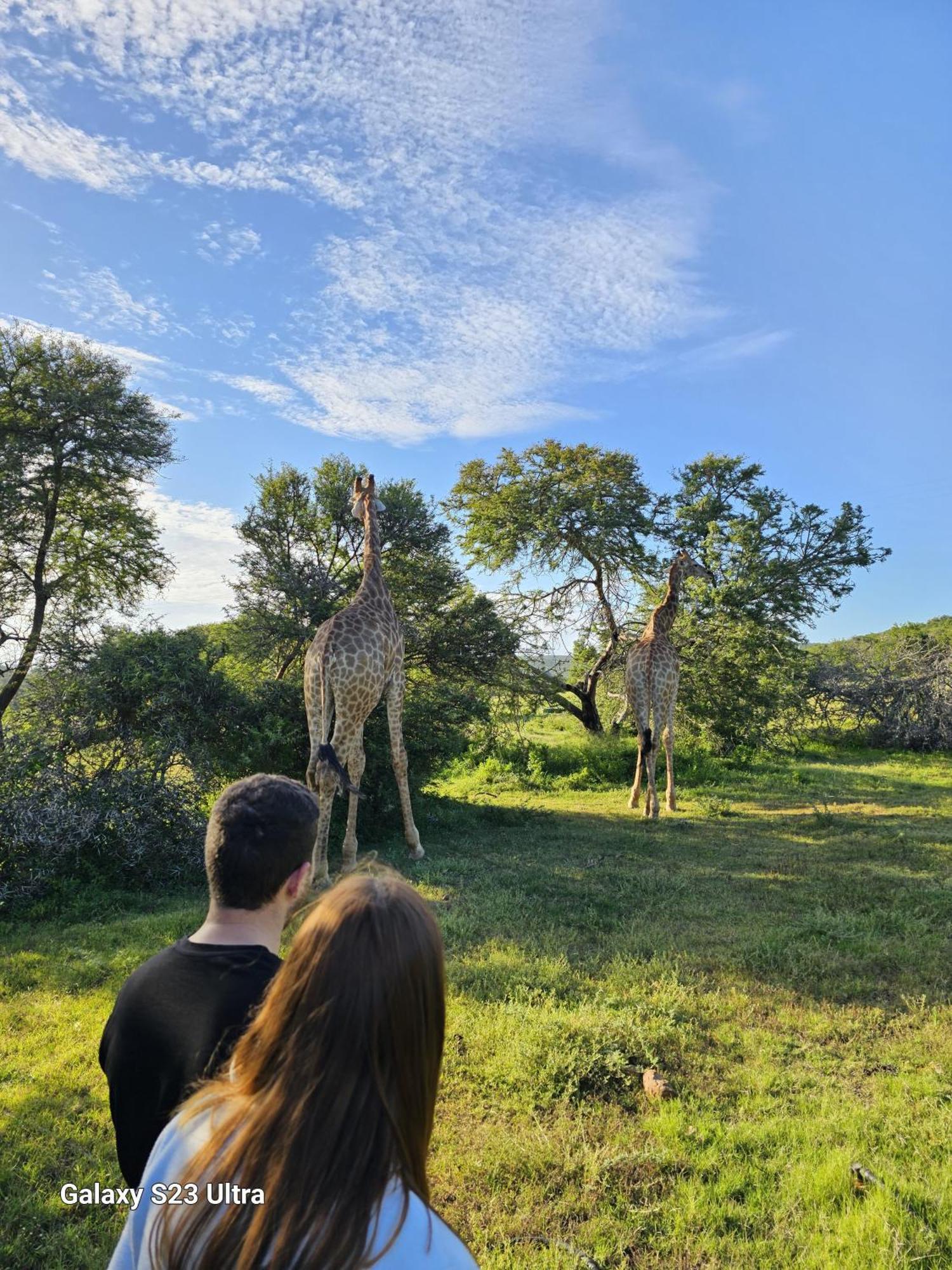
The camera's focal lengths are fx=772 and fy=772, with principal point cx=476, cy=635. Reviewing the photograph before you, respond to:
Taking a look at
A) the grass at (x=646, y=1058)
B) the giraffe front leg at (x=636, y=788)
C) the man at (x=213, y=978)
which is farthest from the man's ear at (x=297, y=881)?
the giraffe front leg at (x=636, y=788)

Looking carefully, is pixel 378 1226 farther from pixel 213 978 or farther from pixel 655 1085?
pixel 655 1085

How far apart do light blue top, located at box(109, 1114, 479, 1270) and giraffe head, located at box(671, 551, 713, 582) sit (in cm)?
1254

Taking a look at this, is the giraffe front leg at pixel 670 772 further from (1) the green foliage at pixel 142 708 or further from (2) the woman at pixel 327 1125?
(2) the woman at pixel 327 1125

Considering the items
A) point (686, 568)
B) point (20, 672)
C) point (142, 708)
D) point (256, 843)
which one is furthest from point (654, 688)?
point (256, 843)

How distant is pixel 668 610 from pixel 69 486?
34.0 ft

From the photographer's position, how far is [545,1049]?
Answer: 13.7 feet

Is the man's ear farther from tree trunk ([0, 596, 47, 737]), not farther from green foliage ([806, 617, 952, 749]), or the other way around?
green foliage ([806, 617, 952, 749])

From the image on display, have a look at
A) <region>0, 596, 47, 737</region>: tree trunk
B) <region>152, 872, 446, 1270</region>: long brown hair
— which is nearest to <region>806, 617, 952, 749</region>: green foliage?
<region>0, 596, 47, 737</region>: tree trunk

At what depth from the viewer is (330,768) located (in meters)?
7.44

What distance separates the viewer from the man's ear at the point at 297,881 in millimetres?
2379

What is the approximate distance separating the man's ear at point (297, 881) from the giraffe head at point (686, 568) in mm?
11633

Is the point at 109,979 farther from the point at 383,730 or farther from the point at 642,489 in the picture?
the point at 642,489

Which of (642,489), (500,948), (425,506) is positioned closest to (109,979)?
(500,948)

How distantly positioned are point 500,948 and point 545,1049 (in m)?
1.73
